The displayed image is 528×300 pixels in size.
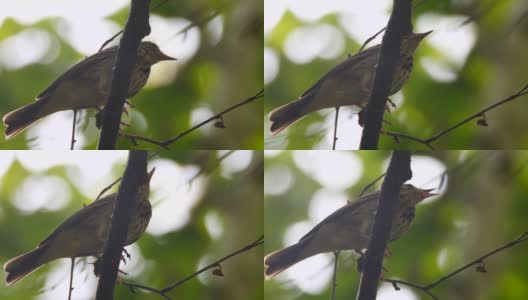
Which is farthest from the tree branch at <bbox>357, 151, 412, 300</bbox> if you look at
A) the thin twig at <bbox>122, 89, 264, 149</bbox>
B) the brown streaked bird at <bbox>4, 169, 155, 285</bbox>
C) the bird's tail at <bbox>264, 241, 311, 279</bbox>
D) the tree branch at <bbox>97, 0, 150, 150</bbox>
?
the tree branch at <bbox>97, 0, 150, 150</bbox>

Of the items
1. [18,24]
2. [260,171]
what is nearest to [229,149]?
[260,171]

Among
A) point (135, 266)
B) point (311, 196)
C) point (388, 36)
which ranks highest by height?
point (388, 36)

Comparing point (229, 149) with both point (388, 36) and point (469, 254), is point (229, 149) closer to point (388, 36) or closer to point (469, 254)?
point (388, 36)

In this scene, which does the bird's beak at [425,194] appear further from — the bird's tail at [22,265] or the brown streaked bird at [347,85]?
the bird's tail at [22,265]

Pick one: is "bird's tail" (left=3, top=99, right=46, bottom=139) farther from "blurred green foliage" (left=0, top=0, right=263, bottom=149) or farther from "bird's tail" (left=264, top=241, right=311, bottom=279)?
"bird's tail" (left=264, top=241, right=311, bottom=279)

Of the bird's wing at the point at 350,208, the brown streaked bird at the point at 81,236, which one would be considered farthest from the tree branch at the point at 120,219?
the bird's wing at the point at 350,208

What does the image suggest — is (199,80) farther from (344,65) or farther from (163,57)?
(344,65)

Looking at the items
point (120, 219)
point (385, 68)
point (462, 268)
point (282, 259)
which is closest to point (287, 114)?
point (385, 68)

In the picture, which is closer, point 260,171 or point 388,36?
point 388,36
